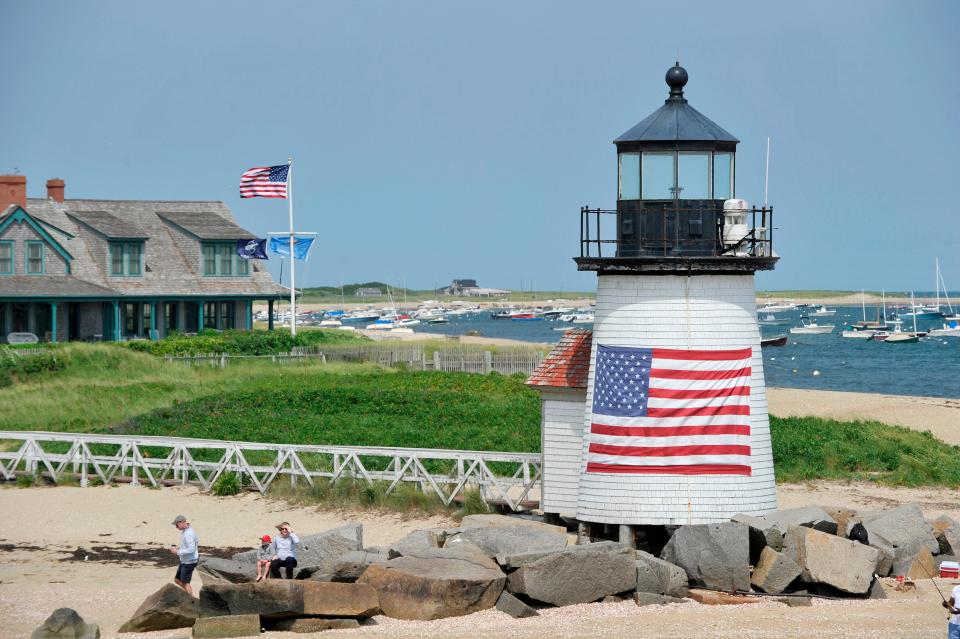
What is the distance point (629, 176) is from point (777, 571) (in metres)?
5.74

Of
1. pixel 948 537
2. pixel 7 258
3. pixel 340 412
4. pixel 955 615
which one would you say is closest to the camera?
pixel 955 615

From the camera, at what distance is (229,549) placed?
21.3m

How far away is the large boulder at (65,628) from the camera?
15812 millimetres

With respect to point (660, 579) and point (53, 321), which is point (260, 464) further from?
point (53, 321)

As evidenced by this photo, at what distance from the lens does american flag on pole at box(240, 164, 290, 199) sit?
49.0m

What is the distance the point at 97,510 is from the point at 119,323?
25.9m

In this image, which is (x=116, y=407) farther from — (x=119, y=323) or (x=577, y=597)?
(x=577, y=597)

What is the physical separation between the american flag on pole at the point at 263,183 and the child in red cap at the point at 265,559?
33063mm

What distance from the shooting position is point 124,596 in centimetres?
1830

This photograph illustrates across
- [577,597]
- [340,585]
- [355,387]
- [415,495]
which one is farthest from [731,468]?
[355,387]

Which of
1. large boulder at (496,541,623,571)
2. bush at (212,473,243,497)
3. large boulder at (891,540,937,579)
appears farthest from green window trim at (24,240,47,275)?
large boulder at (891,540,937,579)

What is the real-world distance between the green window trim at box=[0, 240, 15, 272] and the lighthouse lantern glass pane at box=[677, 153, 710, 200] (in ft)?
118

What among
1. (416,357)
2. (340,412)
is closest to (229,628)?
(340,412)

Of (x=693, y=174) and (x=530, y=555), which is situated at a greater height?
(x=693, y=174)
